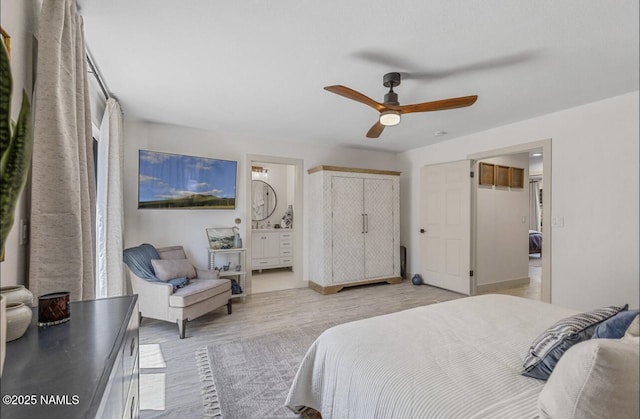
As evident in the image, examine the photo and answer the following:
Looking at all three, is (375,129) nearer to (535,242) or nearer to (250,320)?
(250,320)

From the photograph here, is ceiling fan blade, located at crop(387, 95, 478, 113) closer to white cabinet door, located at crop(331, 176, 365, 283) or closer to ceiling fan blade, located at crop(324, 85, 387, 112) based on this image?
ceiling fan blade, located at crop(324, 85, 387, 112)

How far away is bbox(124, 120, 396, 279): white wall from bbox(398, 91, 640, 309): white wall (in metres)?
3.06

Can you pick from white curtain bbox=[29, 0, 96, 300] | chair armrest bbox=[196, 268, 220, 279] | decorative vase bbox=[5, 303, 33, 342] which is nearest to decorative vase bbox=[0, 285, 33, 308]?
decorative vase bbox=[5, 303, 33, 342]

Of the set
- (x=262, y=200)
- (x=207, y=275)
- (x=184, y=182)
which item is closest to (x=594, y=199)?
(x=207, y=275)

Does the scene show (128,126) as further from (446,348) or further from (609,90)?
(609,90)

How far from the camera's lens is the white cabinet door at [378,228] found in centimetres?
450

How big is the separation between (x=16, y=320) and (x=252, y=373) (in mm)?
1540

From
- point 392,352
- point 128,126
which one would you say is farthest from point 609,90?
point 128,126

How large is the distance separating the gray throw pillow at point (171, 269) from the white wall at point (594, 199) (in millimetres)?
3944

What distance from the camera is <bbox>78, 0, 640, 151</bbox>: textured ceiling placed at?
1.59m

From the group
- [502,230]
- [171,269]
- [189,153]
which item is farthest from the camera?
[502,230]

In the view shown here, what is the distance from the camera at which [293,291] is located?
429cm

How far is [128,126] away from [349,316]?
11.1 feet

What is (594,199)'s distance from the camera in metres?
2.82
